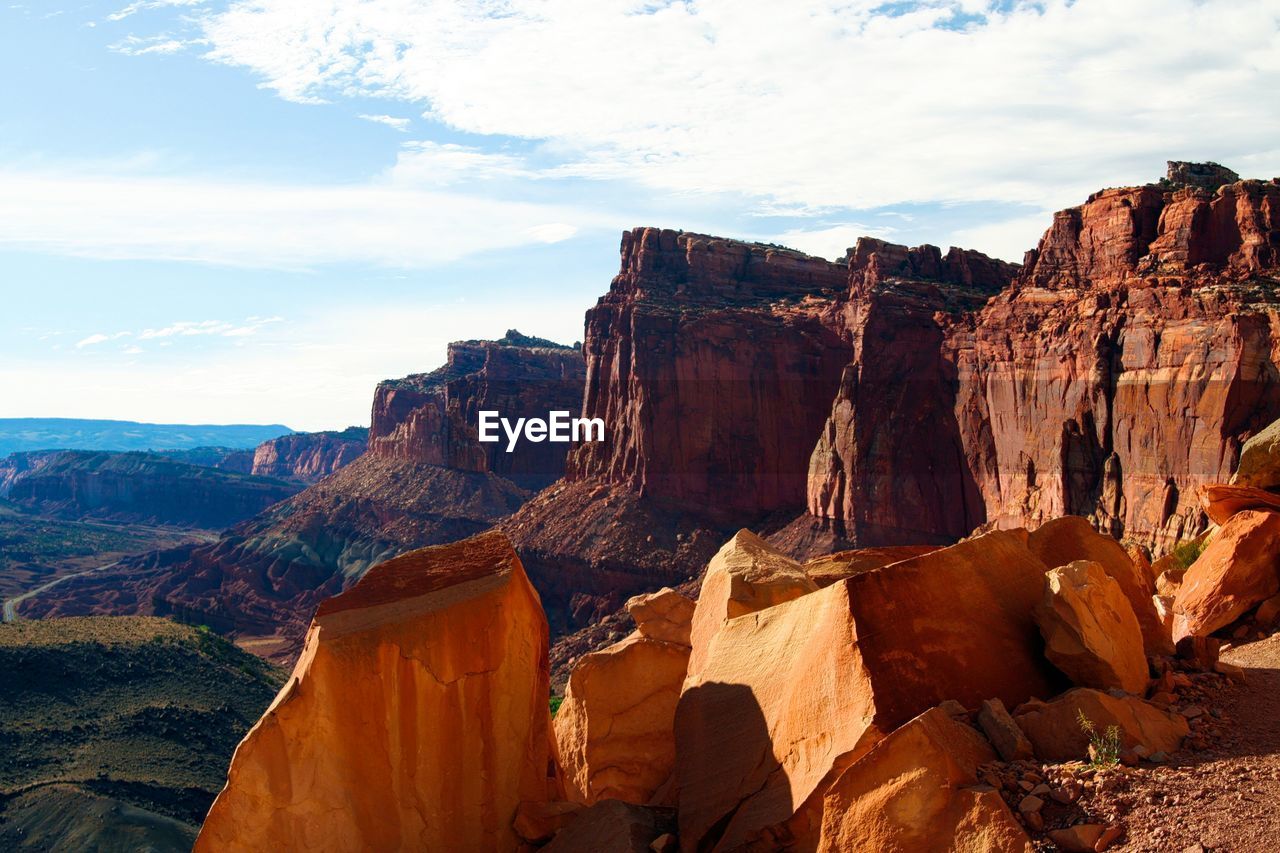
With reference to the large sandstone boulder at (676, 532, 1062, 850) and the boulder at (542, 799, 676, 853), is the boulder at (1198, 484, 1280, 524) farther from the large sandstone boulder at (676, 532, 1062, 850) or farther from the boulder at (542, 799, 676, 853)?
the boulder at (542, 799, 676, 853)

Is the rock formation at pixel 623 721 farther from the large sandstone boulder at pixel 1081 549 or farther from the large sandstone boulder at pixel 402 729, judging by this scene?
the large sandstone boulder at pixel 1081 549

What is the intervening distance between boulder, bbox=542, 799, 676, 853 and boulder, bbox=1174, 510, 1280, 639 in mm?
8240

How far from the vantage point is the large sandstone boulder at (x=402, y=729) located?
43.0 ft

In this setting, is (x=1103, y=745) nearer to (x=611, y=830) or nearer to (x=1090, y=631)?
(x=1090, y=631)

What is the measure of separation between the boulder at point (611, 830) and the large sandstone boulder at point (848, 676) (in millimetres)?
372

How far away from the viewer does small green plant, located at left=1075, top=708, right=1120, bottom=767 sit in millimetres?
11062

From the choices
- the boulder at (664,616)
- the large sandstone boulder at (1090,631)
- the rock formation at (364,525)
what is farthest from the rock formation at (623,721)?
the rock formation at (364,525)

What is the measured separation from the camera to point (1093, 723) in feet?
38.2

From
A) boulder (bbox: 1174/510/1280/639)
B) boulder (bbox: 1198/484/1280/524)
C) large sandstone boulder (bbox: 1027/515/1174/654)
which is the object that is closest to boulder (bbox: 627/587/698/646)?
large sandstone boulder (bbox: 1027/515/1174/654)

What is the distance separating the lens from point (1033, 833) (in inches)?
408

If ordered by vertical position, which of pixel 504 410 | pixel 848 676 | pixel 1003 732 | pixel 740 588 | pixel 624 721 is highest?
pixel 504 410

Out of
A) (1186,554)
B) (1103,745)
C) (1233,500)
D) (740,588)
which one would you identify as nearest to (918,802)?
(1103,745)

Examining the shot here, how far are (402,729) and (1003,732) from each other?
5.74m

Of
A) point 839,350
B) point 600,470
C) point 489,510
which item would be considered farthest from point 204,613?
point 839,350
